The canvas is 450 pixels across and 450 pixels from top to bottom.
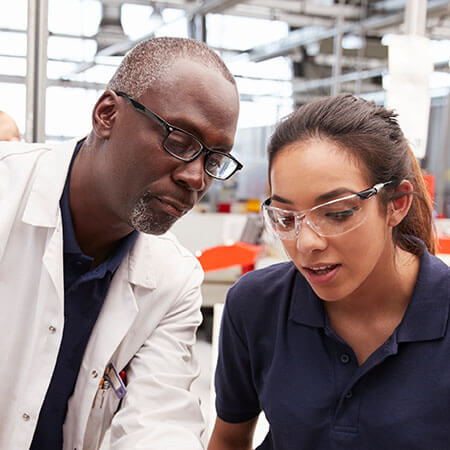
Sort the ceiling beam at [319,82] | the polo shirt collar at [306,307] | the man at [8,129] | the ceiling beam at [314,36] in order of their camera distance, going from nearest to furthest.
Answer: the polo shirt collar at [306,307], the man at [8,129], the ceiling beam at [314,36], the ceiling beam at [319,82]

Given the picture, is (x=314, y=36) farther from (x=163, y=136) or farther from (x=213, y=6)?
(x=163, y=136)

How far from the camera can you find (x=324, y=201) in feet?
3.38

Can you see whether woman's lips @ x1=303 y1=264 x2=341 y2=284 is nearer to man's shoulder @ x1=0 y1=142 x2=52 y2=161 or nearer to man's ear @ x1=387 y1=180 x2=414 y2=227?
man's ear @ x1=387 y1=180 x2=414 y2=227

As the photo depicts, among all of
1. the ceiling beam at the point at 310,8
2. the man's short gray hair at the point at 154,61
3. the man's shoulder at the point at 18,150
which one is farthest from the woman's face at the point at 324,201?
the ceiling beam at the point at 310,8

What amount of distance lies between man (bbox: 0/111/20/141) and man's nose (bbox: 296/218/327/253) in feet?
5.66

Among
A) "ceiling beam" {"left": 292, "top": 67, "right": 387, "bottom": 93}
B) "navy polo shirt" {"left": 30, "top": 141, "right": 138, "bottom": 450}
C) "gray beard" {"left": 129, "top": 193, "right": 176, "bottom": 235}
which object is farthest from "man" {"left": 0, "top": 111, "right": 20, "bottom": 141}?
"ceiling beam" {"left": 292, "top": 67, "right": 387, "bottom": 93}

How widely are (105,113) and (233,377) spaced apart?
0.72m

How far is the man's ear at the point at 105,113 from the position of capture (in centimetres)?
129

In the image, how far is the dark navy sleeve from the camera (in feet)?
4.24

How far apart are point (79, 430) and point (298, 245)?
0.73m

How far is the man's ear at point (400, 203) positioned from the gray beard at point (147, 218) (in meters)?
0.49

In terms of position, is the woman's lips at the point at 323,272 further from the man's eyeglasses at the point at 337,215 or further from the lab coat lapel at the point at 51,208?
the lab coat lapel at the point at 51,208

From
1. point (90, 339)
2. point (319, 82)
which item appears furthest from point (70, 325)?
point (319, 82)

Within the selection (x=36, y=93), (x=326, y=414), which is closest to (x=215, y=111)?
(x=326, y=414)
